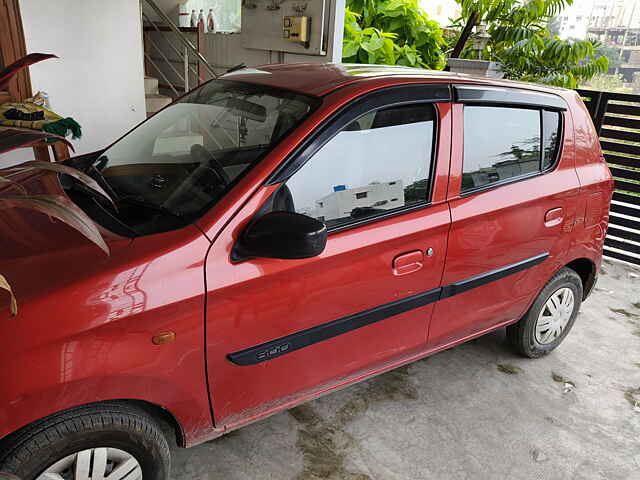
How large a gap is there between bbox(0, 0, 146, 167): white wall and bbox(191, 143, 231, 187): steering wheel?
2.64m

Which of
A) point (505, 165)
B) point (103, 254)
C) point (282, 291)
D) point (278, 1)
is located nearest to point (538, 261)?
point (505, 165)

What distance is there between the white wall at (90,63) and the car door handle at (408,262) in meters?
3.34

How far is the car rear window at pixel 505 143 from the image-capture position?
2.29 metres

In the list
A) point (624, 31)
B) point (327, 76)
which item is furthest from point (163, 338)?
point (624, 31)

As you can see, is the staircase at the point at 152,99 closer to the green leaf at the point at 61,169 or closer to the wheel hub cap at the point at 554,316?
the wheel hub cap at the point at 554,316

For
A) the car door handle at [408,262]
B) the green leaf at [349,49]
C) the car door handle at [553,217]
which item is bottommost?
the car door handle at [408,262]

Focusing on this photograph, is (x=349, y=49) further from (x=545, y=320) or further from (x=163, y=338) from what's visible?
(x=163, y=338)

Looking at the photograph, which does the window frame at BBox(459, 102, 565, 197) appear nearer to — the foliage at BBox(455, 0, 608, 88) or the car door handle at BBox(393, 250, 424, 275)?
the car door handle at BBox(393, 250, 424, 275)

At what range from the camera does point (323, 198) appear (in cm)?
190

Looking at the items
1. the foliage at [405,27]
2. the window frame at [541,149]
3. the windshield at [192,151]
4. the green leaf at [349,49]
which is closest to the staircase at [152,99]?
the green leaf at [349,49]

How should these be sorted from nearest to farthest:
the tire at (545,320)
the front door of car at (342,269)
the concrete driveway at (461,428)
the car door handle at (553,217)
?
the front door of car at (342,269) < the concrete driveway at (461,428) < the car door handle at (553,217) < the tire at (545,320)

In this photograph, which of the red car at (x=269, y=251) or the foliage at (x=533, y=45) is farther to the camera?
the foliage at (x=533, y=45)

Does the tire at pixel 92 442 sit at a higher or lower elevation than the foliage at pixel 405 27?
lower

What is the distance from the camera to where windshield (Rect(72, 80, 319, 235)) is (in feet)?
5.91
